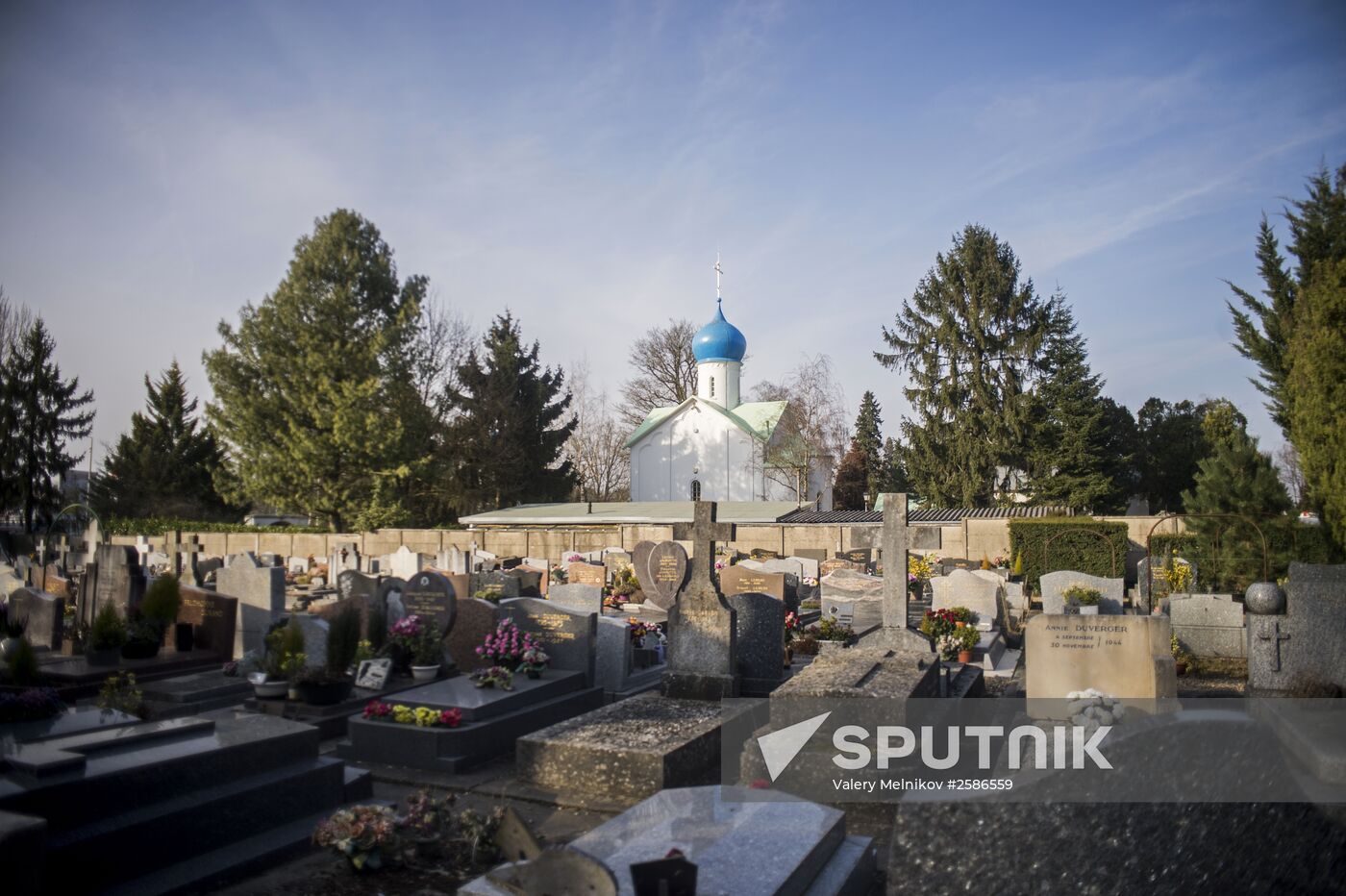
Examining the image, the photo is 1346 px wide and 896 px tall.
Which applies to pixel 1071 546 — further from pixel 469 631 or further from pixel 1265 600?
pixel 469 631

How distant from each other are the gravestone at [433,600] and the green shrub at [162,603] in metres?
3.33

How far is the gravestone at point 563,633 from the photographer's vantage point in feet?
31.1

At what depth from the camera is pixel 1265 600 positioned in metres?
9.41

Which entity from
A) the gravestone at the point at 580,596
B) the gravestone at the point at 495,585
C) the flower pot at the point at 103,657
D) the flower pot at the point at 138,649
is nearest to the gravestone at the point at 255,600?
the flower pot at the point at 138,649

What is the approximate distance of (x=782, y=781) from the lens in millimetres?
6312

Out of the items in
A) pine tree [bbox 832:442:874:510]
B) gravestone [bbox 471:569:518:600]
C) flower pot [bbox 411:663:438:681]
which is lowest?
flower pot [bbox 411:663:438:681]

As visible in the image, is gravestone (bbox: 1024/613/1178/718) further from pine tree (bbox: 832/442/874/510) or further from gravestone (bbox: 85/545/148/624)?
pine tree (bbox: 832/442/874/510)

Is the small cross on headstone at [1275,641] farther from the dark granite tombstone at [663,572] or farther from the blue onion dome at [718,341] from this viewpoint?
the blue onion dome at [718,341]

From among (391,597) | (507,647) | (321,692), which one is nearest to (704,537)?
(507,647)

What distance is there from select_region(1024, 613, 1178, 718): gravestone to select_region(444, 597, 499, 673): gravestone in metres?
6.14

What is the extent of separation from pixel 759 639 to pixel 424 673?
12.6 ft

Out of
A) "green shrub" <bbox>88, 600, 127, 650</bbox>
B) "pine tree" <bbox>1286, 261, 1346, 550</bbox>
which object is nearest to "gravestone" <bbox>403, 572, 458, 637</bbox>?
"green shrub" <bbox>88, 600, 127, 650</bbox>

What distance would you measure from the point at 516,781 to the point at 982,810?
4.68 m

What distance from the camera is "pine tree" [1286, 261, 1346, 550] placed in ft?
56.2
